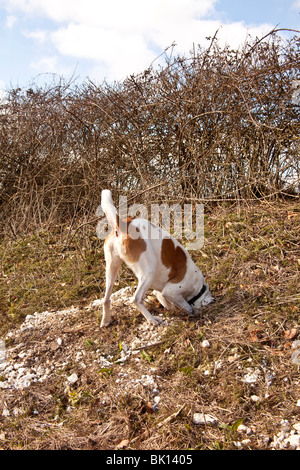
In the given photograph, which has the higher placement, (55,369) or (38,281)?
(38,281)

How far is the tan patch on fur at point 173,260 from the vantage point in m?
4.34

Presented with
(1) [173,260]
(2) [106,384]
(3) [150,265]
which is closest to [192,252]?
(1) [173,260]

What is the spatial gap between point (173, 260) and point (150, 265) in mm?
375

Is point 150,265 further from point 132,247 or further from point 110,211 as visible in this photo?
point 110,211

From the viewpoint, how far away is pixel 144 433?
2.87 m

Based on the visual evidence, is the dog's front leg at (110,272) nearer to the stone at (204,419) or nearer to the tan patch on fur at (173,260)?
the tan patch on fur at (173,260)

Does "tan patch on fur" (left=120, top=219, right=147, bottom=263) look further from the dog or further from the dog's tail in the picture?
the dog's tail

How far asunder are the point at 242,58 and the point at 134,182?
118 inches

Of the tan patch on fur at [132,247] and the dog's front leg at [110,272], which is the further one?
the dog's front leg at [110,272]

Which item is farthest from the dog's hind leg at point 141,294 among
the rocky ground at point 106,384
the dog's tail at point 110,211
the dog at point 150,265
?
the dog's tail at point 110,211

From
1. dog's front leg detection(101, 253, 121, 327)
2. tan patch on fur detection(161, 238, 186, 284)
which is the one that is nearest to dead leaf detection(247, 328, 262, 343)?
tan patch on fur detection(161, 238, 186, 284)

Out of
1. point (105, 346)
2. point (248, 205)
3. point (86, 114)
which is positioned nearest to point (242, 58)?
point (248, 205)

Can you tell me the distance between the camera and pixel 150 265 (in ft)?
13.6
